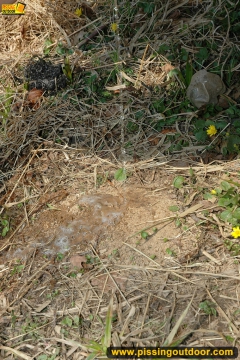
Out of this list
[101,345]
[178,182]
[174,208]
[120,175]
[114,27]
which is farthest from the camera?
[114,27]

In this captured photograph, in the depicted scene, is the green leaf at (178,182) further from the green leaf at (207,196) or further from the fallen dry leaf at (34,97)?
the fallen dry leaf at (34,97)

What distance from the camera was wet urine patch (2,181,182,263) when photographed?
2371 millimetres

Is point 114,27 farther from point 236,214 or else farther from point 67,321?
point 67,321

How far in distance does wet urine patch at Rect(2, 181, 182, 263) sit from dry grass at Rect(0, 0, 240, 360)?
0.16 feet

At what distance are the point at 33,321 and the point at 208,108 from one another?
5.51 feet

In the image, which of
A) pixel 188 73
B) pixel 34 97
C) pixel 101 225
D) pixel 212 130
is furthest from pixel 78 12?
pixel 101 225

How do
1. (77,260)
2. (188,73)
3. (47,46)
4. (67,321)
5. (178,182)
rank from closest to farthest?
(67,321) < (77,260) < (178,182) < (188,73) < (47,46)

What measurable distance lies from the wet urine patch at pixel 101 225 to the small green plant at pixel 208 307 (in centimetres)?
35

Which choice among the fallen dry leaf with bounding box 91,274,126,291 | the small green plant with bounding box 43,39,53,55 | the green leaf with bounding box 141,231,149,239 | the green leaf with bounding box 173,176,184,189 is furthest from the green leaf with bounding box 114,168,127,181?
the small green plant with bounding box 43,39,53,55

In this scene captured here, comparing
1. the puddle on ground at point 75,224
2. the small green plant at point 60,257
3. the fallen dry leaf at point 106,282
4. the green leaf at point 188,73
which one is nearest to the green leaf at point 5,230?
the puddle on ground at point 75,224

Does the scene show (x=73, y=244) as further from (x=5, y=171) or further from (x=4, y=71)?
(x=4, y=71)

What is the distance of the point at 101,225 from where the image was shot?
2490 mm

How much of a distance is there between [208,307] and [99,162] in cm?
119

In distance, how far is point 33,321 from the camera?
212cm
